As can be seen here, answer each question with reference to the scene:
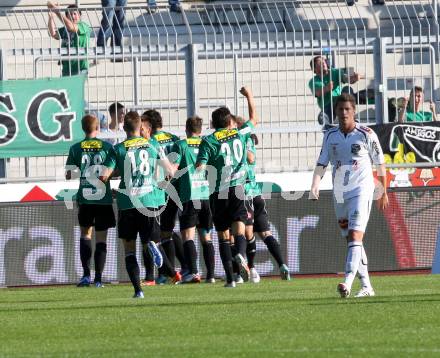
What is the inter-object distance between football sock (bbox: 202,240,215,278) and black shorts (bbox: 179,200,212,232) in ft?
0.69

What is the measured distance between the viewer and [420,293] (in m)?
14.0

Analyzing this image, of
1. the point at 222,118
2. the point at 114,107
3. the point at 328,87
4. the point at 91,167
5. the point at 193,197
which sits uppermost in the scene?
the point at 328,87

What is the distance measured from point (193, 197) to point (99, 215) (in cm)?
129

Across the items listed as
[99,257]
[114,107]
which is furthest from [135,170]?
[114,107]

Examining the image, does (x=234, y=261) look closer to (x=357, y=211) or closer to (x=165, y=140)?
(x=165, y=140)

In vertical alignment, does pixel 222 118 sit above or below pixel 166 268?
above

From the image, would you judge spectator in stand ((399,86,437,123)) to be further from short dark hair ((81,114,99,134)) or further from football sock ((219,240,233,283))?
short dark hair ((81,114,99,134))

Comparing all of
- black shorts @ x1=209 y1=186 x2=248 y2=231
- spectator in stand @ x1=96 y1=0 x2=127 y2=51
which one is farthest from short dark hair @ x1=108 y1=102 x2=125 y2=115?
black shorts @ x1=209 y1=186 x2=248 y2=231

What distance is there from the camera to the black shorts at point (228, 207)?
16.4 metres

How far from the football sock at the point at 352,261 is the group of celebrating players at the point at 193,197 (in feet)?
10.2

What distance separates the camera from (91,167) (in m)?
17.7

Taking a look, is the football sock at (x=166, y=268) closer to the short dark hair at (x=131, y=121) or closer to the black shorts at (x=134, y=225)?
the black shorts at (x=134, y=225)

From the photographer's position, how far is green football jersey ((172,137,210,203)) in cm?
1784

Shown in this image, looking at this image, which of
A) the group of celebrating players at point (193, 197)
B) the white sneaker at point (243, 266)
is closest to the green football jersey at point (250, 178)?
the group of celebrating players at point (193, 197)
